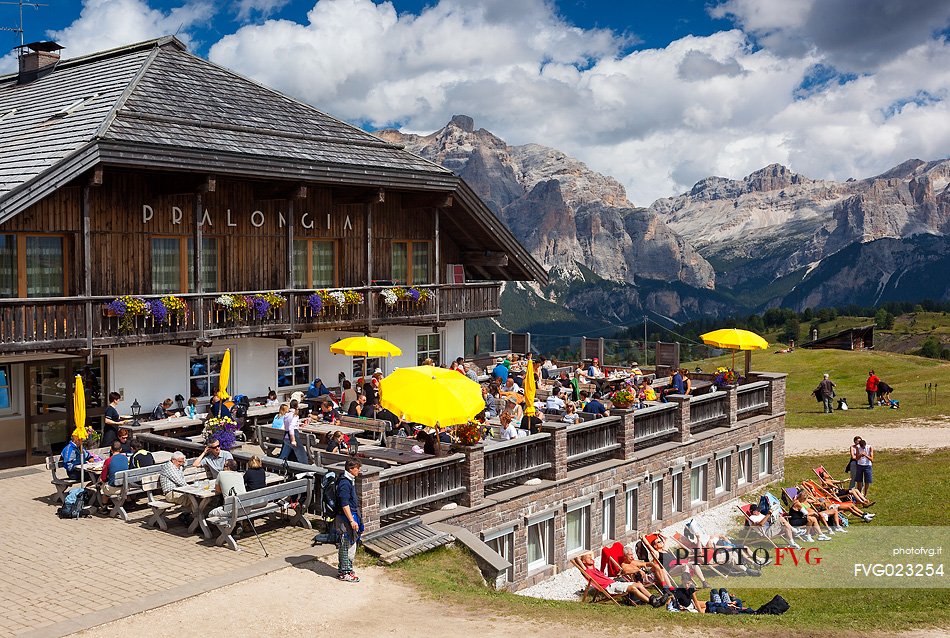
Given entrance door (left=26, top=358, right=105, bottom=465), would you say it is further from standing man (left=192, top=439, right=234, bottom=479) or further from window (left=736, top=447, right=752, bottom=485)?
window (left=736, top=447, right=752, bottom=485)

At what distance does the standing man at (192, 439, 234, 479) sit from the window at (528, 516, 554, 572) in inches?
244

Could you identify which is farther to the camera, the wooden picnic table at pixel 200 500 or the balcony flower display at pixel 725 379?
the balcony flower display at pixel 725 379

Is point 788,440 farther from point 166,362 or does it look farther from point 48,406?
point 48,406

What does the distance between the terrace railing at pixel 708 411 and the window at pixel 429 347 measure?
9.77 metres

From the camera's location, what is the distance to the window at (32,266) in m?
21.4

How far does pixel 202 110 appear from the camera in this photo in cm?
2597

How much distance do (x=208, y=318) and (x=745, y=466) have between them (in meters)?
15.8

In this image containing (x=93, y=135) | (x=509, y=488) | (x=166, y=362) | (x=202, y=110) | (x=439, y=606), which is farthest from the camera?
(x=202, y=110)

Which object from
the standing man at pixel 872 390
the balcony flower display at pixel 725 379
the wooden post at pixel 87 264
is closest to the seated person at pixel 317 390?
the wooden post at pixel 87 264

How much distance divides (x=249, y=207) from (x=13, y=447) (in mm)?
8447

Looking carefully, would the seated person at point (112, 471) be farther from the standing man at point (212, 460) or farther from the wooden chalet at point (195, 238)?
the wooden chalet at point (195, 238)

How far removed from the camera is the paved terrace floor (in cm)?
1227

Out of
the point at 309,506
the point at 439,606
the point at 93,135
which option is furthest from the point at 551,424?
the point at 93,135

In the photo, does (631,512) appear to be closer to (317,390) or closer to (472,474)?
(472,474)
